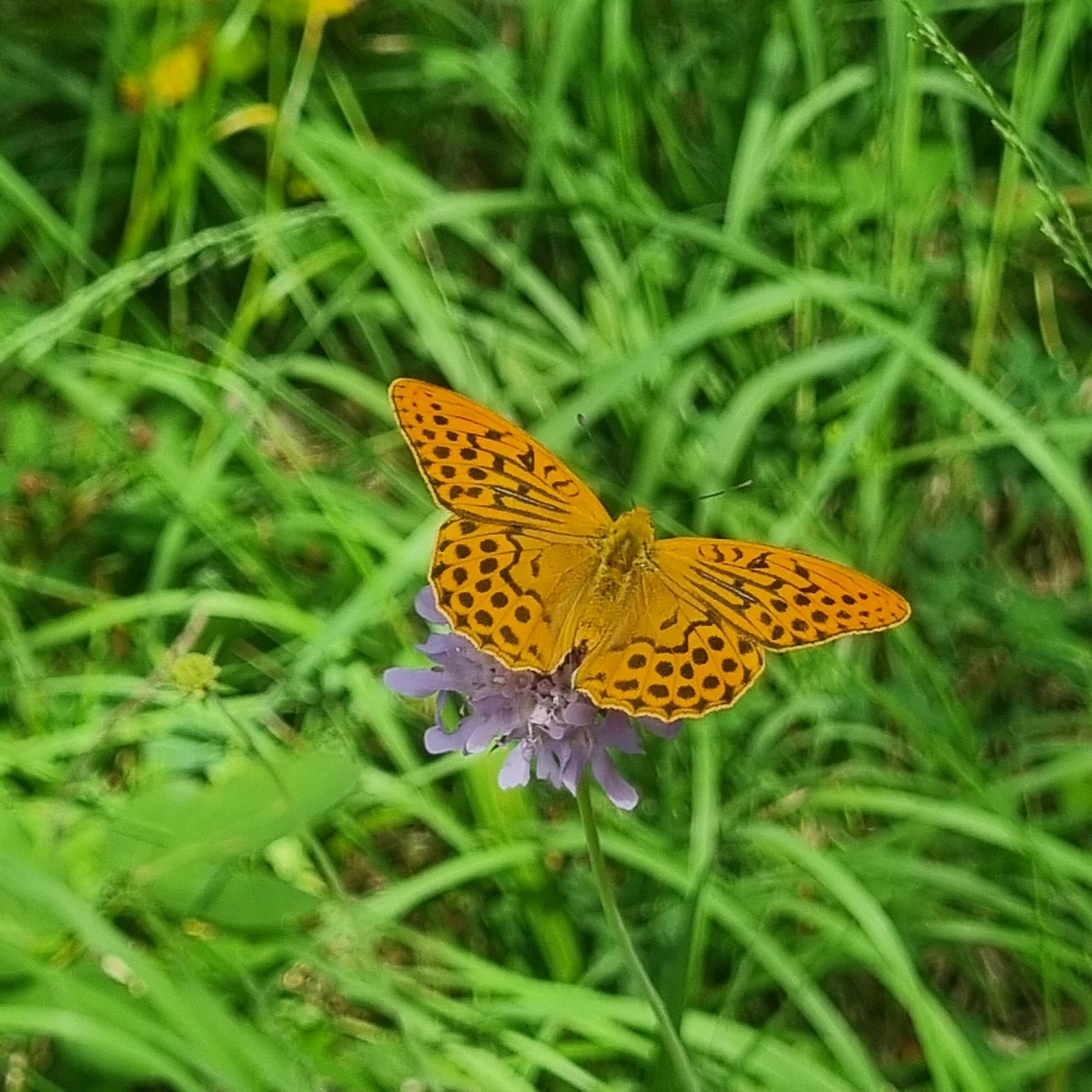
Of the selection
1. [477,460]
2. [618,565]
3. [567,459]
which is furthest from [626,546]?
[567,459]

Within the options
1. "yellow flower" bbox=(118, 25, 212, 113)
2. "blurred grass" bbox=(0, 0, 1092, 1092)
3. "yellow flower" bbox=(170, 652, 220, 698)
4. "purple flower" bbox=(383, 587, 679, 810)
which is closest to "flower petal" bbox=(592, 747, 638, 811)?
"purple flower" bbox=(383, 587, 679, 810)

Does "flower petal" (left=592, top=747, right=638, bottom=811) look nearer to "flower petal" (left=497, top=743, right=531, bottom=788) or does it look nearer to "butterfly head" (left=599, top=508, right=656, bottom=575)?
"flower petal" (left=497, top=743, right=531, bottom=788)

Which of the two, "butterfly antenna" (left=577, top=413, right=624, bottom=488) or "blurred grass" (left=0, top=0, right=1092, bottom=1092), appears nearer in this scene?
"blurred grass" (left=0, top=0, right=1092, bottom=1092)

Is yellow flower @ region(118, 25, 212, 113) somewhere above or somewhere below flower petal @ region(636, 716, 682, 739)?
above

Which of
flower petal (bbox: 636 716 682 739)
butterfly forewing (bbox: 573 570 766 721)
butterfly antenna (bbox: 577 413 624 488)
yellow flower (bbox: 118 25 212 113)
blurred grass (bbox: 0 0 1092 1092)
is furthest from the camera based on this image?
yellow flower (bbox: 118 25 212 113)

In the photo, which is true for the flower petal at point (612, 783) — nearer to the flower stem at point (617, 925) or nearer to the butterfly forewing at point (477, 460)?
the flower stem at point (617, 925)

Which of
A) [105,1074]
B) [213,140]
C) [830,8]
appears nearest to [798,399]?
[830,8]

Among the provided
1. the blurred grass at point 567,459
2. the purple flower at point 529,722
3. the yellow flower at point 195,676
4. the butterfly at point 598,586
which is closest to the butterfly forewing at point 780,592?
the butterfly at point 598,586

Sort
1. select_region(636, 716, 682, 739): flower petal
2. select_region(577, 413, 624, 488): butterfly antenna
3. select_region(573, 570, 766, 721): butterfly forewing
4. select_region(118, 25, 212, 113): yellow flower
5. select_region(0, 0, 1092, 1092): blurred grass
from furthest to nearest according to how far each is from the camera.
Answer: select_region(118, 25, 212, 113): yellow flower < select_region(577, 413, 624, 488): butterfly antenna < select_region(0, 0, 1092, 1092): blurred grass < select_region(636, 716, 682, 739): flower petal < select_region(573, 570, 766, 721): butterfly forewing
